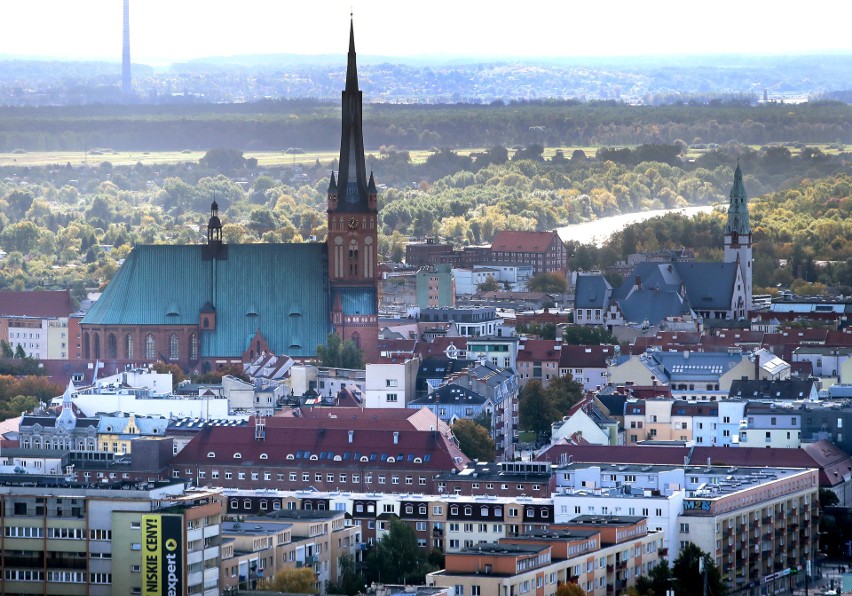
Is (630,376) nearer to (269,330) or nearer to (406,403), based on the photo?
(406,403)

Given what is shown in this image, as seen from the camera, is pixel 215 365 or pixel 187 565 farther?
pixel 215 365

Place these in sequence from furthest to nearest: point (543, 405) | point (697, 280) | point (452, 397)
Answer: point (697, 280)
point (543, 405)
point (452, 397)

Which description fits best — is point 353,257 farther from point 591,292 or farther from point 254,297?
point 591,292

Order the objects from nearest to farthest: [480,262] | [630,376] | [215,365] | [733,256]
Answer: [630,376] → [215,365] → [733,256] → [480,262]

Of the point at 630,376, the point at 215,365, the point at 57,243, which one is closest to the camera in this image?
the point at 630,376

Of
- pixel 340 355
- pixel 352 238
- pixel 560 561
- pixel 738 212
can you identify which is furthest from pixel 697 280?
pixel 560 561

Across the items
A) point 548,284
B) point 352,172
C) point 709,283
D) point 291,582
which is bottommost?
point 548,284

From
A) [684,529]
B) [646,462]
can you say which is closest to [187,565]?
[684,529]
